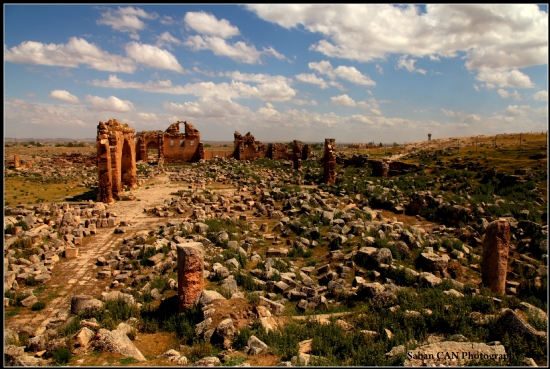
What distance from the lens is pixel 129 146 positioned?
84.4 ft

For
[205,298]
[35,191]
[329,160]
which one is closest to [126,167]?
[35,191]

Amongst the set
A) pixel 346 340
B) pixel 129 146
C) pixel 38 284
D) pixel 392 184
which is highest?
pixel 129 146

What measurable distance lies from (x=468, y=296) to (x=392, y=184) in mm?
15327

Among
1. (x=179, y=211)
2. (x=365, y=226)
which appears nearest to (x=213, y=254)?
(x=365, y=226)

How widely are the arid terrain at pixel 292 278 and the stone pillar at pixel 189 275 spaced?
0.35 m

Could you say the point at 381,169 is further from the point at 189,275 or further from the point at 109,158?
the point at 189,275

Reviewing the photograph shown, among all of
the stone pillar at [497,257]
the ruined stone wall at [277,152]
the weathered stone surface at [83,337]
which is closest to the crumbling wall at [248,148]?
the ruined stone wall at [277,152]

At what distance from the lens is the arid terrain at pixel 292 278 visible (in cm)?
571

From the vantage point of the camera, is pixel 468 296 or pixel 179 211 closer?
pixel 468 296

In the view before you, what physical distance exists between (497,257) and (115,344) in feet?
30.1

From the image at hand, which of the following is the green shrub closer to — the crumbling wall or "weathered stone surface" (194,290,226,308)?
"weathered stone surface" (194,290,226,308)

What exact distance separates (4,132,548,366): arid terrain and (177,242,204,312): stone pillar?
0.35m

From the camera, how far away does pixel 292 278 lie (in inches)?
371

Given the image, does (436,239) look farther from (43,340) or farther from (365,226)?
(43,340)
